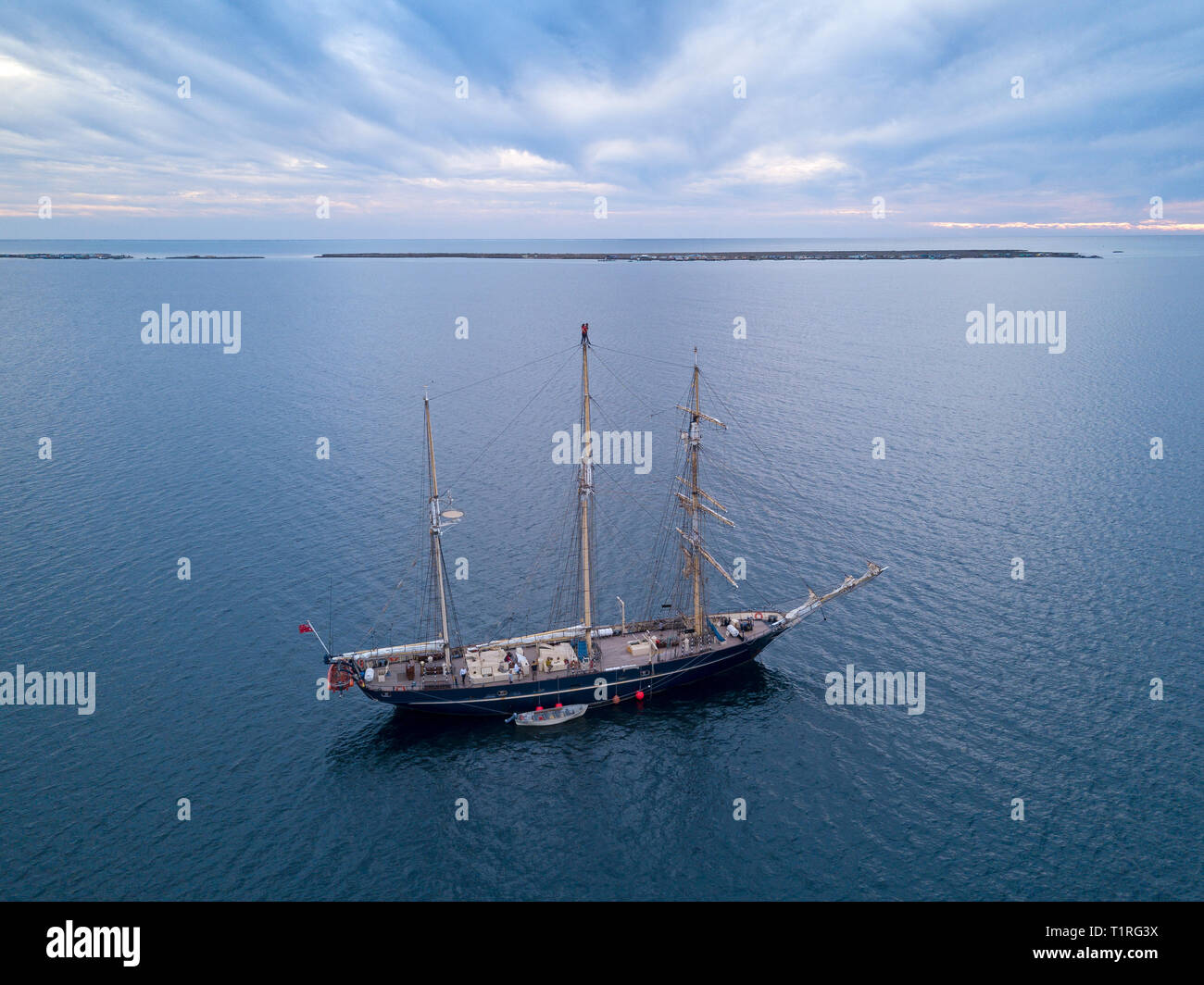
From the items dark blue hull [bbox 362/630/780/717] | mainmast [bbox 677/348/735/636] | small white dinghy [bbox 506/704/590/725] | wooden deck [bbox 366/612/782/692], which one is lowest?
small white dinghy [bbox 506/704/590/725]

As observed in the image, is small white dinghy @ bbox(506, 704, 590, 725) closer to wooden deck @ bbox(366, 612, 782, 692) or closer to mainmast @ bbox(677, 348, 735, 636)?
wooden deck @ bbox(366, 612, 782, 692)

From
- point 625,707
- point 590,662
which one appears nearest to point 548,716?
point 590,662

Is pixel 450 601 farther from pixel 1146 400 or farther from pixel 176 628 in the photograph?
pixel 1146 400

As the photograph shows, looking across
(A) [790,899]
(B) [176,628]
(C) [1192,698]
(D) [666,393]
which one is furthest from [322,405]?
(C) [1192,698]

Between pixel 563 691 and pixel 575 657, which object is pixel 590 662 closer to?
pixel 575 657

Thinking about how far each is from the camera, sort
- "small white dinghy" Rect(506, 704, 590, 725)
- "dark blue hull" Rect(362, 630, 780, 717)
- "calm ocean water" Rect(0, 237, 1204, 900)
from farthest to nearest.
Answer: "small white dinghy" Rect(506, 704, 590, 725), "dark blue hull" Rect(362, 630, 780, 717), "calm ocean water" Rect(0, 237, 1204, 900)

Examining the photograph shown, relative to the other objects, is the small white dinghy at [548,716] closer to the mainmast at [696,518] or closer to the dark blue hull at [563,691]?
the dark blue hull at [563,691]

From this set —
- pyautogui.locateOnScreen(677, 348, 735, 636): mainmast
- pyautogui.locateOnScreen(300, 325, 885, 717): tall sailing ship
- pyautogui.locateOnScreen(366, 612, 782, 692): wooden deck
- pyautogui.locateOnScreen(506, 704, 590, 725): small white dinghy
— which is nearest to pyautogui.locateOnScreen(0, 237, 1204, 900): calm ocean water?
pyautogui.locateOnScreen(506, 704, 590, 725): small white dinghy
